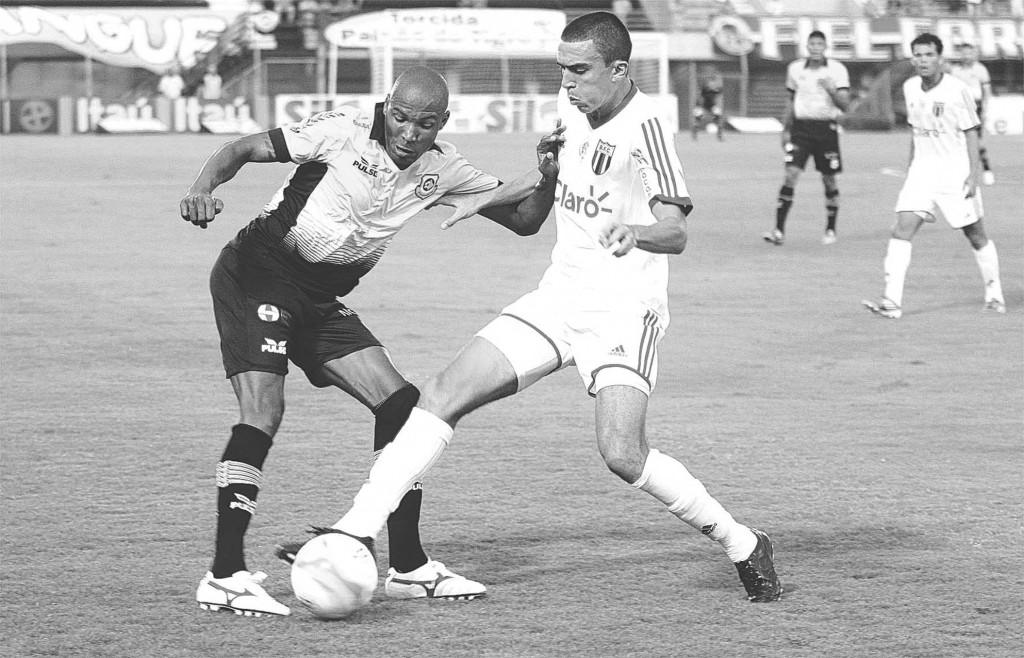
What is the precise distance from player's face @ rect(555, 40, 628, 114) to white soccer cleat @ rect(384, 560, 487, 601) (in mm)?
1645

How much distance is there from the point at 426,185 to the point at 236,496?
4.26 feet

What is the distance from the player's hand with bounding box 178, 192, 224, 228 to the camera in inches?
191

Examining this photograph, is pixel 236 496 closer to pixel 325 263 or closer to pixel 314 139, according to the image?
pixel 325 263

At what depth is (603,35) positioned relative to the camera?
4.86 meters

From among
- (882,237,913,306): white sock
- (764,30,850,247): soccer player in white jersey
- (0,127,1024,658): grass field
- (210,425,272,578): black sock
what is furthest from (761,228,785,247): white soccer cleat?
(210,425,272,578): black sock

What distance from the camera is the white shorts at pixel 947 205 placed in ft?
38.9

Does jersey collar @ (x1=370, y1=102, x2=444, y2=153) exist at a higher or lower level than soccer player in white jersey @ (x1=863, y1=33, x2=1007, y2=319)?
higher

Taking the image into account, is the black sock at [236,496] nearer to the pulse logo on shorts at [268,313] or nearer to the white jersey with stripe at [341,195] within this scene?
the pulse logo on shorts at [268,313]

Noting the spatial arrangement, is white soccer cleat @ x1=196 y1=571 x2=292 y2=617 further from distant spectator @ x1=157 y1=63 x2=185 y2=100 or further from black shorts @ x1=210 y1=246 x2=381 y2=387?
distant spectator @ x1=157 y1=63 x2=185 y2=100

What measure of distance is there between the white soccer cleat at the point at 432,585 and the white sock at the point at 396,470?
0.38 meters

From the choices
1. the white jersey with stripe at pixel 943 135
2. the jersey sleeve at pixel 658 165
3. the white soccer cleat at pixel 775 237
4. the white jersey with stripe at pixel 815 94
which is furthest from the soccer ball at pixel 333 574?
the white jersey with stripe at pixel 815 94

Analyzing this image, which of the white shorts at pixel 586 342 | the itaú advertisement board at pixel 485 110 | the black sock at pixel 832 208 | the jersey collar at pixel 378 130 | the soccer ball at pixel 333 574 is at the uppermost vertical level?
the jersey collar at pixel 378 130

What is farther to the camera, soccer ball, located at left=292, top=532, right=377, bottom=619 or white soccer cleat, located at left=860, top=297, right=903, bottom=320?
white soccer cleat, located at left=860, top=297, right=903, bottom=320

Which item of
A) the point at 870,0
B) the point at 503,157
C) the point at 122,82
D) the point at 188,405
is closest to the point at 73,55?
the point at 122,82
